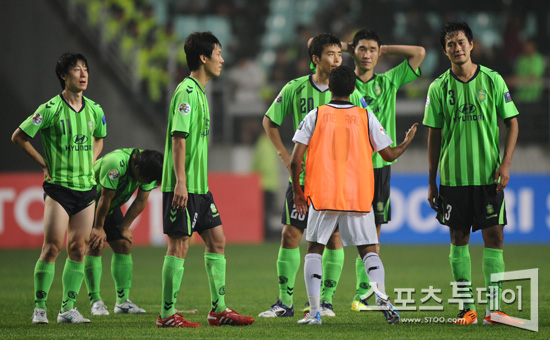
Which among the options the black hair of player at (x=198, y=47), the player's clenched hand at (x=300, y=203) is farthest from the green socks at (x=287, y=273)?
the black hair of player at (x=198, y=47)

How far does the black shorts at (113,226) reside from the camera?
750cm

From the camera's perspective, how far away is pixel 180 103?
6.01m

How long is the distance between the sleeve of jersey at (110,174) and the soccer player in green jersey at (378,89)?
2188 mm

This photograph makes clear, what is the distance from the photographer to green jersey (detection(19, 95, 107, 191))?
649 centimetres

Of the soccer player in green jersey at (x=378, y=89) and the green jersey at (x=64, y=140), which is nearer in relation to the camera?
the green jersey at (x=64, y=140)

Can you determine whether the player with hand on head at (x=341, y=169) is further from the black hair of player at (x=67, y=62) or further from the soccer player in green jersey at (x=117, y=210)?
the black hair of player at (x=67, y=62)

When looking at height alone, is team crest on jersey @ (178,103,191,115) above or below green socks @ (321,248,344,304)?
above

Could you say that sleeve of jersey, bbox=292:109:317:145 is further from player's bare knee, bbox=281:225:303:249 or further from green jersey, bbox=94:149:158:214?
green jersey, bbox=94:149:158:214

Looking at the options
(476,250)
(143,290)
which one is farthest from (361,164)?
(476,250)

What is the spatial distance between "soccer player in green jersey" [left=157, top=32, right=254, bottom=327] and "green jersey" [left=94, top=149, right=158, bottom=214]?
110 cm

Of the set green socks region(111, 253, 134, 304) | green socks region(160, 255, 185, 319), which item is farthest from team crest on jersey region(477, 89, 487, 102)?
green socks region(111, 253, 134, 304)

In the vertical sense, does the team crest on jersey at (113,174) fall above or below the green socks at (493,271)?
above

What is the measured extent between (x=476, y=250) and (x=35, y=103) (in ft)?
28.5

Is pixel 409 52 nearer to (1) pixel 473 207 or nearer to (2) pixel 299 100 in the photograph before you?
(2) pixel 299 100
